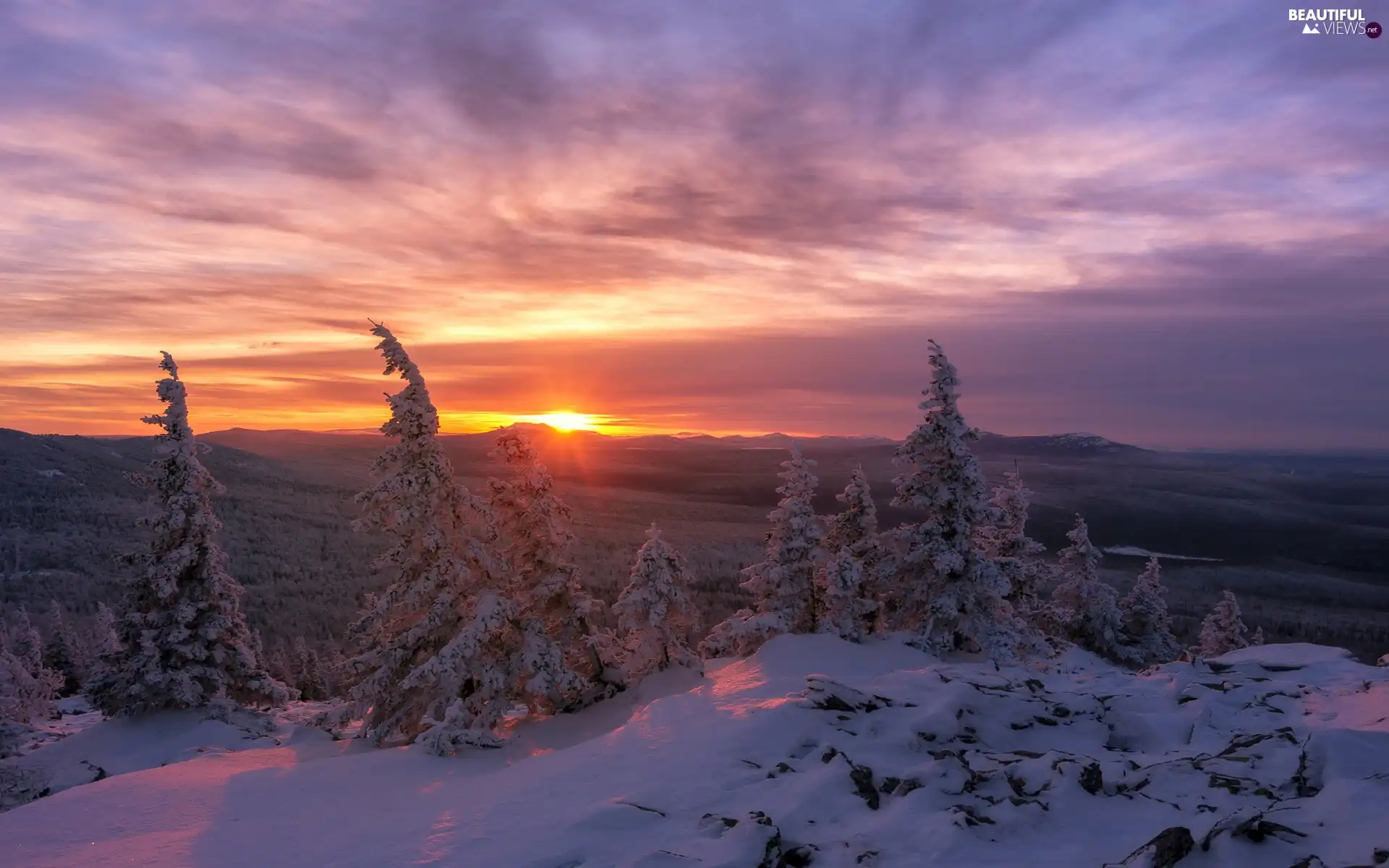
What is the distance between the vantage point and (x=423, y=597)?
20.8 m

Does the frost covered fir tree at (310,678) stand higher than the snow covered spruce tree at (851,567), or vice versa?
the snow covered spruce tree at (851,567)

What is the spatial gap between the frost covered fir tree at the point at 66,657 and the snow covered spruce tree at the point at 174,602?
3772 cm

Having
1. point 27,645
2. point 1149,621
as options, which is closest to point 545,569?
point 1149,621

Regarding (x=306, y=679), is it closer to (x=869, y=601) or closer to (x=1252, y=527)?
(x=869, y=601)

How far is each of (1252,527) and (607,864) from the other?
197m

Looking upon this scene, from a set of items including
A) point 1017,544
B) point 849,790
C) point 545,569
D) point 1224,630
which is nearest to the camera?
point 849,790

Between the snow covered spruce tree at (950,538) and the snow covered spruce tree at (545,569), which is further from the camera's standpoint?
the snow covered spruce tree at (950,538)

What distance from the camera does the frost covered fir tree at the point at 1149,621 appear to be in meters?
38.3

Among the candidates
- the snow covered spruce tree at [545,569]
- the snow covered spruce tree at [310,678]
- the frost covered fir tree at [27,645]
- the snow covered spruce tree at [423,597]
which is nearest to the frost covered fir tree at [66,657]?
the frost covered fir tree at [27,645]

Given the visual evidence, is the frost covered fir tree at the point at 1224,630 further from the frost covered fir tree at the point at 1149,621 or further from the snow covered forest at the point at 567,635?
the snow covered forest at the point at 567,635

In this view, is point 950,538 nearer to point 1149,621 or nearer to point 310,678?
point 1149,621

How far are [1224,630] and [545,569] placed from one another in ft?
121

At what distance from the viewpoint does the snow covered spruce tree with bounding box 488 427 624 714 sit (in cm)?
2234

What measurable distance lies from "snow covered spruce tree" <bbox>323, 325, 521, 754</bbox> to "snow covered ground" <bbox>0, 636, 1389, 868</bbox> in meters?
3.26
